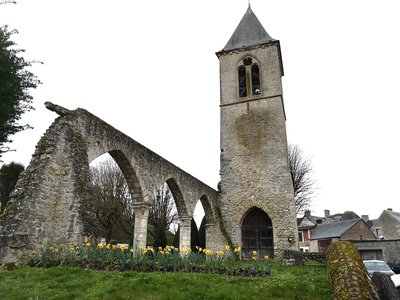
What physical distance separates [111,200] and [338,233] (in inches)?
819

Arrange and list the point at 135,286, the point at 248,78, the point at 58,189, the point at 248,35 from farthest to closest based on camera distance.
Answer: the point at 248,35 < the point at 248,78 < the point at 58,189 < the point at 135,286

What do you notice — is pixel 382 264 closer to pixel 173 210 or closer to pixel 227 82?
pixel 227 82

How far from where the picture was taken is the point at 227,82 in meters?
19.2

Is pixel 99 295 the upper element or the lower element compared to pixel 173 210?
lower

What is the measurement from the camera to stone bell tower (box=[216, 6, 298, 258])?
16.2 meters

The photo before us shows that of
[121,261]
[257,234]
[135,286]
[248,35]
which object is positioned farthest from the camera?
[248,35]

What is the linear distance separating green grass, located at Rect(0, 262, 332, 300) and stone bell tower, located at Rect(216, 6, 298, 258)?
10524 mm

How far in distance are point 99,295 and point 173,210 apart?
21083mm

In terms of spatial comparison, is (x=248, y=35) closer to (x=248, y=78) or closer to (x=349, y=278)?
(x=248, y=78)

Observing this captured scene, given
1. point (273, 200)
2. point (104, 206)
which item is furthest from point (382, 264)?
point (104, 206)

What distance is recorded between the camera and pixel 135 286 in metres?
4.73

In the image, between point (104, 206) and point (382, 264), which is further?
point (104, 206)

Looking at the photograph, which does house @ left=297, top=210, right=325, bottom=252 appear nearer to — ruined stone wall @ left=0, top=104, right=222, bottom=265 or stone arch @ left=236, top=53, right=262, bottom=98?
stone arch @ left=236, top=53, right=262, bottom=98

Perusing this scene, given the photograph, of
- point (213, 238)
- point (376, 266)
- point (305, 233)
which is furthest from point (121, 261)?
point (305, 233)
